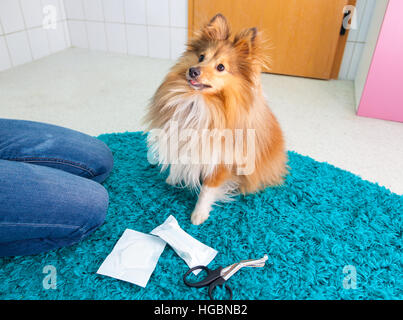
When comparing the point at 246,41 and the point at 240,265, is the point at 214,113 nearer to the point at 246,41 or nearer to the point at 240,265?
the point at 246,41

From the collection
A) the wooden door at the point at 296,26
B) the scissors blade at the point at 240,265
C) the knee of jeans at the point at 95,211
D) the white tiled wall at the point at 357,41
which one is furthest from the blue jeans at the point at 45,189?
the white tiled wall at the point at 357,41

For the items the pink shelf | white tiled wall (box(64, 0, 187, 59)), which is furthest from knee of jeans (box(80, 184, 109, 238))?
white tiled wall (box(64, 0, 187, 59))

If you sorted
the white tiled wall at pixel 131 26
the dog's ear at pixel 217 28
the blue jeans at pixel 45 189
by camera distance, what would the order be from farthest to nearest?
1. the white tiled wall at pixel 131 26
2. the dog's ear at pixel 217 28
3. the blue jeans at pixel 45 189

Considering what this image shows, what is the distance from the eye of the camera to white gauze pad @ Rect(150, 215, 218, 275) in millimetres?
1271

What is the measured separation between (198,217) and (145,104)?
60.6 inches

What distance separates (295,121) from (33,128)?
1910 mm

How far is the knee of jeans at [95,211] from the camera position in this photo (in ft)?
4.01

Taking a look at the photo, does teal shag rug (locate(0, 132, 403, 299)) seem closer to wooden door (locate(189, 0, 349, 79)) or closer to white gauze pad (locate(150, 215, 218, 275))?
white gauze pad (locate(150, 215, 218, 275))

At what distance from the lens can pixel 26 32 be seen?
3.31 meters

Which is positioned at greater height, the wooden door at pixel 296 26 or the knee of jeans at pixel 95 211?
the wooden door at pixel 296 26

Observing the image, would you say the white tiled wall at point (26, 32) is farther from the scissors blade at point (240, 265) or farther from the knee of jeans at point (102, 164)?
the scissors blade at point (240, 265)

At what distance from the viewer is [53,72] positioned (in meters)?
3.23
